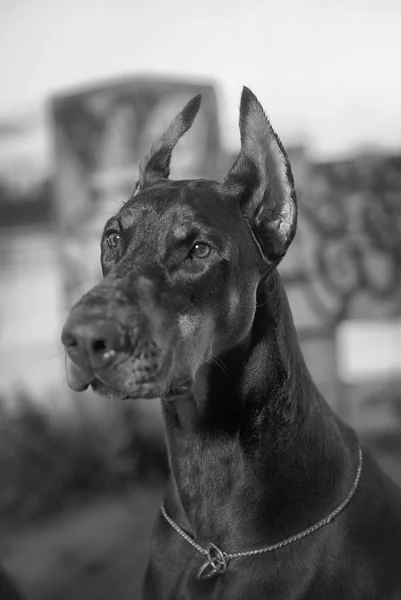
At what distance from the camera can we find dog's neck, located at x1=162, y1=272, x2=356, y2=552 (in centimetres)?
197

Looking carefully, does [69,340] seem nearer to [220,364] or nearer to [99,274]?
[220,364]

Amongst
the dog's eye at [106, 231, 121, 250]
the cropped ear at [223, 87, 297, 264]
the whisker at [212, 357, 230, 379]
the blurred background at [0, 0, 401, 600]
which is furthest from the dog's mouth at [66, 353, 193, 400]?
the blurred background at [0, 0, 401, 600]

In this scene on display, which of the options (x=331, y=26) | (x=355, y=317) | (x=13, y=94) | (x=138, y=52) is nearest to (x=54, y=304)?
(x=13, y=94)

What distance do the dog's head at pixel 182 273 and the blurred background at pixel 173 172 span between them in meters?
3.20

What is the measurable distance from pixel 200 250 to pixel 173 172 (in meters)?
3.44

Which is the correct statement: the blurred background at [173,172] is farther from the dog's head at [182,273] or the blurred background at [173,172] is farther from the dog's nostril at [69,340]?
the dog's nostril at [69,340]

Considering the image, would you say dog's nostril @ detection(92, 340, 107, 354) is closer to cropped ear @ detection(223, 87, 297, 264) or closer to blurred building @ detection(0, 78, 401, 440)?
cropped ear @ detection(223, 87, 297, 264)

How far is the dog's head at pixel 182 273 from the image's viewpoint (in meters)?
1.66

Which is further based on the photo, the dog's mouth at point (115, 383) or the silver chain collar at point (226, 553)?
the silver chain collar at point (226, 553)

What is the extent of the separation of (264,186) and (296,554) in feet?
3.41

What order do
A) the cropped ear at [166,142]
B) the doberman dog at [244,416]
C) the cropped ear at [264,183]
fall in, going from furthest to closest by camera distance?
the cropped ear at [166,142] → the cropped ear at [264,183] → the doberman dog at [244,416]

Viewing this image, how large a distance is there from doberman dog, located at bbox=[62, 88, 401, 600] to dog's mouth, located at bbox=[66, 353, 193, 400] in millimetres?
27

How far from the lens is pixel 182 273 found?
6.11ft

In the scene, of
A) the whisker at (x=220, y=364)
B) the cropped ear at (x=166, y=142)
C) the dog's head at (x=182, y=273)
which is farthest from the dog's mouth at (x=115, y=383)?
the cropped ear at (x=166, y=142)
